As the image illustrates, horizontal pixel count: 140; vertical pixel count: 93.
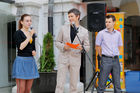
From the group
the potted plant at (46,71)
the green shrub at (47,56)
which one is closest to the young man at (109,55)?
the potted plant at (46,71)

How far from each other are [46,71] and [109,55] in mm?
2503

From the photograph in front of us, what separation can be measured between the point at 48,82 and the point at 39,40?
1.42 meters

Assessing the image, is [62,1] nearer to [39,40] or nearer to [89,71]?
[39,40]

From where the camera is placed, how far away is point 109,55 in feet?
14.9

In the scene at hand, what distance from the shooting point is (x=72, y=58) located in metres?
4.21

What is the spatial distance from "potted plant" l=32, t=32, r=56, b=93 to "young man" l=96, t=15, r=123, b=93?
2.10 metres

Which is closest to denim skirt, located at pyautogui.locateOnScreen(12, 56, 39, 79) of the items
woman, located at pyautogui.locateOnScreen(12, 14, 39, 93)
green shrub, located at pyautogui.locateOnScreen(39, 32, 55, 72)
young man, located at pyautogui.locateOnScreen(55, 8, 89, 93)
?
woman, located at pyautogui.locateOnScreen(12, 14, 39, 93)

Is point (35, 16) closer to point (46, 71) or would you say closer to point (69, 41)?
point (46, 71)

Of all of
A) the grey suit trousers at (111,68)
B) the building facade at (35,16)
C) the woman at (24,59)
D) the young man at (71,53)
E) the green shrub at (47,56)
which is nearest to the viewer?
the woman at (24,59)

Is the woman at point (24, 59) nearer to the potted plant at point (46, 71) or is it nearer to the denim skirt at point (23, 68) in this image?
the denim skirt at point (23, 68)

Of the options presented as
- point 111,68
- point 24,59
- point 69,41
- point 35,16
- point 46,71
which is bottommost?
point 46,71

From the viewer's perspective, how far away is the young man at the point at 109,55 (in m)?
4.54

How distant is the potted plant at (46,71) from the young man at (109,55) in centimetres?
210

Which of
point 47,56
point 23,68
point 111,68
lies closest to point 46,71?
point 47,56
